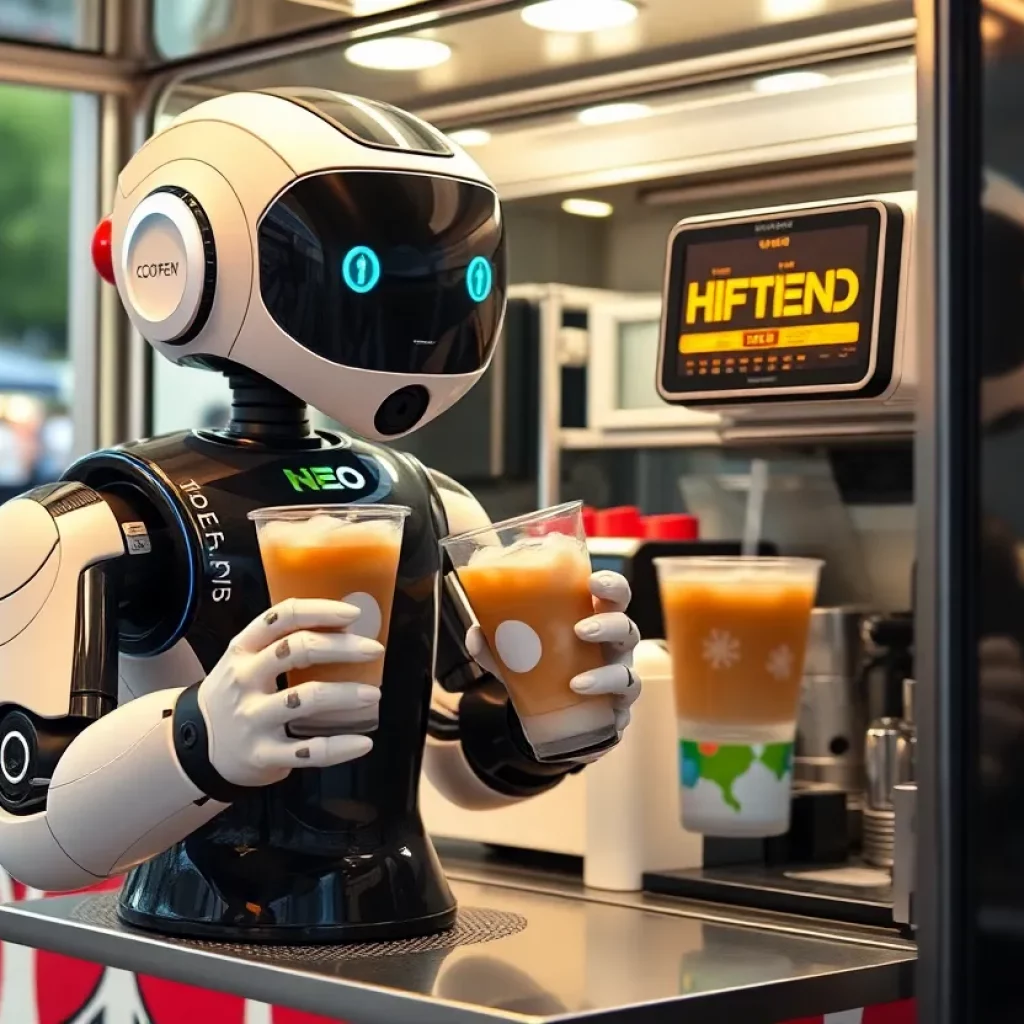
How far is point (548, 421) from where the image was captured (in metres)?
2.24

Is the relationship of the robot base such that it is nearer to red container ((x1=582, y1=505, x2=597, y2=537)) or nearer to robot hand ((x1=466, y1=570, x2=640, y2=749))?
robot hand ((x1=466, y1=570, x2=640, y2=749))

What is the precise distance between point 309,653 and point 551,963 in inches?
12.0

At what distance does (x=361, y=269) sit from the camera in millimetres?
1382

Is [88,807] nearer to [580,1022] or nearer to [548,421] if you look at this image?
[580,1022]

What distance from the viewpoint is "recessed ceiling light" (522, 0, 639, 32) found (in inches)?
75.4

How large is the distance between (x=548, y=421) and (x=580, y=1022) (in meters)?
1.15

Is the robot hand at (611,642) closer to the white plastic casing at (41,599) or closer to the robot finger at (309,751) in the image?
the robot finger at (309,751)

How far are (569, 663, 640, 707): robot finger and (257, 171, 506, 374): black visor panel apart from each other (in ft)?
0.93

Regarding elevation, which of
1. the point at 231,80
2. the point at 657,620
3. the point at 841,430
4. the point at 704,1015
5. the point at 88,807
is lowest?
the point at 704,1015

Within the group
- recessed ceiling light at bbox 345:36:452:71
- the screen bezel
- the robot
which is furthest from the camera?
recessed ceiling light at bbox 345:36:452:71

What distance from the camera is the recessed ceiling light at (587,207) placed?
2.24 m

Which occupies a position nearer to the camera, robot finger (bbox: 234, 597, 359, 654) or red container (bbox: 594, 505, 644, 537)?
robot finger (bbox: 234, 597, 359, 654)

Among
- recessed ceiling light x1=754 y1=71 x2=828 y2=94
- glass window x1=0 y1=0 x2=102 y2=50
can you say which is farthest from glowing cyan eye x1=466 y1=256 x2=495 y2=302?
glass window x1=0 y1=0 x2=102 y2=50

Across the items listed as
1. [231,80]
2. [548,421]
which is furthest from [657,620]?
[231,80]
